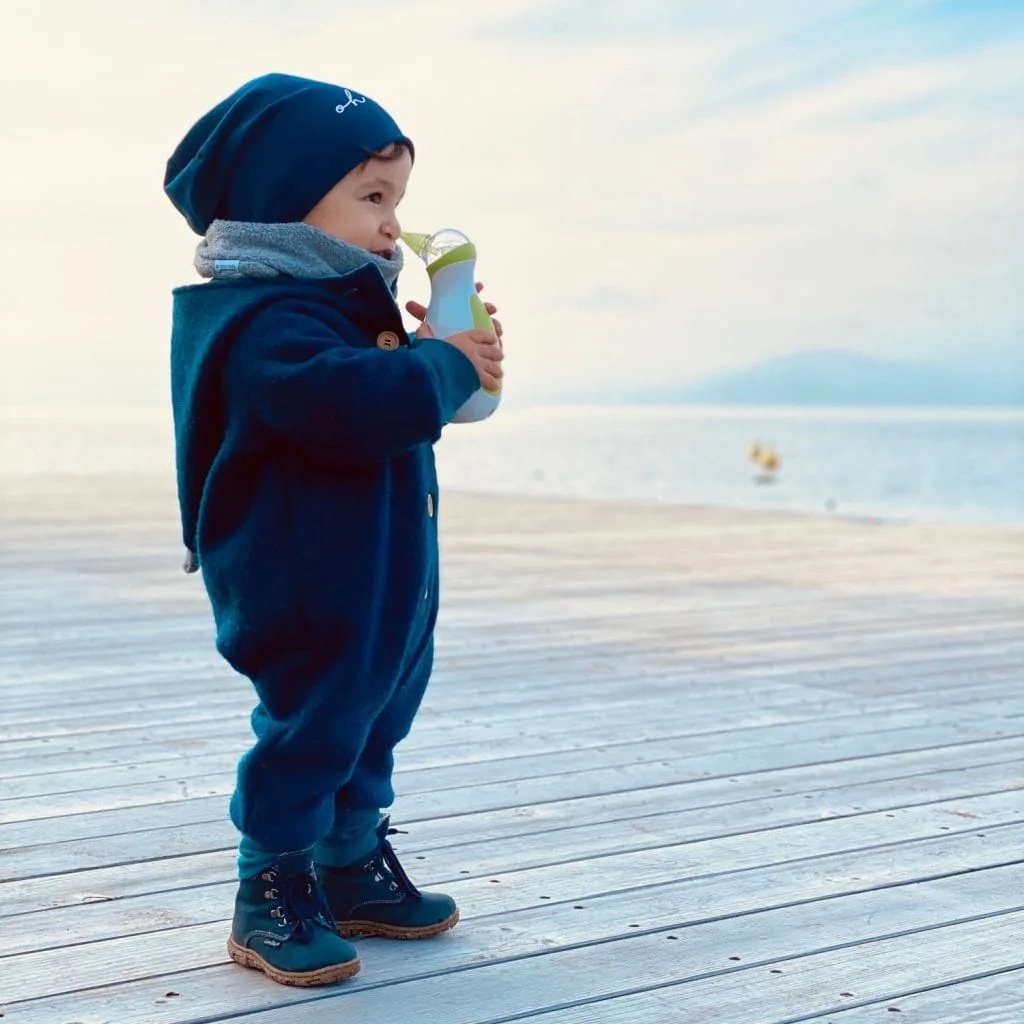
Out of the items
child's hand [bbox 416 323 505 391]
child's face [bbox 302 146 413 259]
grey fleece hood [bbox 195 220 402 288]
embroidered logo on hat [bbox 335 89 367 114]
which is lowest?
child's hand [bbox 416 323 505 391]

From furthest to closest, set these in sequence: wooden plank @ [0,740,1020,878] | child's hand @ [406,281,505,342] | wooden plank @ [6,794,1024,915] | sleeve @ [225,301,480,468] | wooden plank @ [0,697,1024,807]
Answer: wooden plank @ [0,697,1024,807] < wooden plank @ [0,740,1020,878] < wooden plank @ [6,794,1024,915] < child's hand @ [406,281,505,342] < sleeve @ [225,301,480,468]

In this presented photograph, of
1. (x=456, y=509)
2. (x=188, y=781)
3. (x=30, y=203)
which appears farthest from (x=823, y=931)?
(x=30, y=203)

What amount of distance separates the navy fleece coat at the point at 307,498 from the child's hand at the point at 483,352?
2 centimetres

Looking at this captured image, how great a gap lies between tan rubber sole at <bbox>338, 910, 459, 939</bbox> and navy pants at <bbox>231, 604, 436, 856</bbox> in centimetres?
21

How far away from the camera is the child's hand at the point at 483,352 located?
2.06m

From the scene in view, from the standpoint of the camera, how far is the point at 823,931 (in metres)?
2.22

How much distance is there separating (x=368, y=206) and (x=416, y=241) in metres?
0.13

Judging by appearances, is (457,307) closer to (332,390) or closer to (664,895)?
(332,390)

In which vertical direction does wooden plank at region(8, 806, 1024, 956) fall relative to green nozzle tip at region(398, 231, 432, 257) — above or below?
below

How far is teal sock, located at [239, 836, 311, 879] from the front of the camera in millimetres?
2059

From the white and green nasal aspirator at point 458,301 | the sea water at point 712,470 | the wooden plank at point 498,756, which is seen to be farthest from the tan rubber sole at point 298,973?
the sea water at point 712,470

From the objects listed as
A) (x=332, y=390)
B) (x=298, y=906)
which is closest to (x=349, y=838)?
(x=298, y=906)

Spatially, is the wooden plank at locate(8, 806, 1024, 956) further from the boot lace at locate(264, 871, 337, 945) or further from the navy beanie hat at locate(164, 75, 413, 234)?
the navy beanie hat at locate(164, 75, 413, 234)

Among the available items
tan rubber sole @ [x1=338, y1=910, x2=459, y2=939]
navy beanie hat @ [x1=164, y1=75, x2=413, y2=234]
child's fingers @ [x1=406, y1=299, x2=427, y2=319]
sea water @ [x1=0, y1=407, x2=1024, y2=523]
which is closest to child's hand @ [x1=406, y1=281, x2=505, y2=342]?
child's fingers @ [x1=406, y1=299, x2=427, y2=319]
